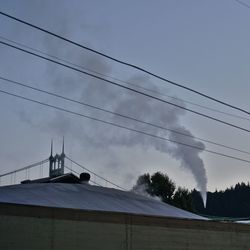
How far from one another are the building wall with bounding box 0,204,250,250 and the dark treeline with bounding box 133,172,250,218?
45.4 m

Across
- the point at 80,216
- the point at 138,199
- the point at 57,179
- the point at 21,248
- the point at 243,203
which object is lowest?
the point at 21,248

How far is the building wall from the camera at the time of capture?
37.1ft

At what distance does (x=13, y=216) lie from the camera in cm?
1123

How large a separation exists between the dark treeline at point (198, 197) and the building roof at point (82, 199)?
43.4 m

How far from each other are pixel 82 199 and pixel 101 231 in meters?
3.34

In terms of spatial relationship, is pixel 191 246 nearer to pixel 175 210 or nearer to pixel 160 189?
pixel 175 210

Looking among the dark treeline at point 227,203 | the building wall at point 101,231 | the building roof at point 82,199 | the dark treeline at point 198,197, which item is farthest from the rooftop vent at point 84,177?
the dark treeline at point 227,203

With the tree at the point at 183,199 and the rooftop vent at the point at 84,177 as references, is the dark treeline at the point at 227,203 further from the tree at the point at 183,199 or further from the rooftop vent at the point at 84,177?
the rooftop vent at the point at 84,177

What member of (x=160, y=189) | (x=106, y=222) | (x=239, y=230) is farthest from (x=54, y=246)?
(x=160, y=189)

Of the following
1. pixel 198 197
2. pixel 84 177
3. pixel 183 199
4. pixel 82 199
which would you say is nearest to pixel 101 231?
pixel 82 199

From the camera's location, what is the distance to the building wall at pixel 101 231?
37.1 feet

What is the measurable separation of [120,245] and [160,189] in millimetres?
51405

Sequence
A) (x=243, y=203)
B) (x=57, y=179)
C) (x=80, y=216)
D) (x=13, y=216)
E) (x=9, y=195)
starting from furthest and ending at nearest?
1. (x=243, y=203)
2. (x=57, y=179)
3. (x=9, y=195)
4. (x=80, y=216)
5. (x=13, y=216)

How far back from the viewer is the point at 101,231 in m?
13.0
